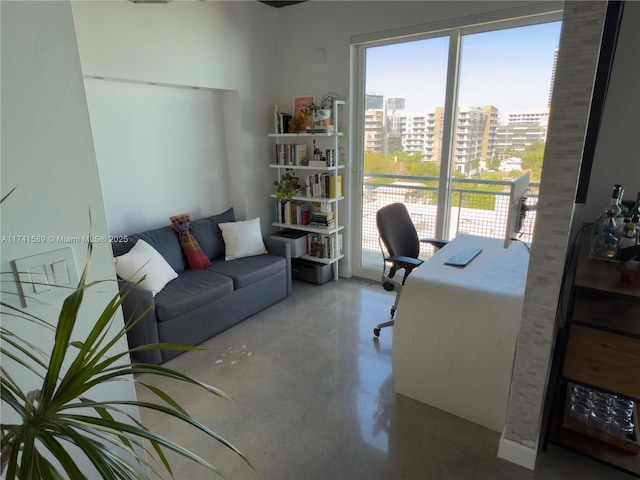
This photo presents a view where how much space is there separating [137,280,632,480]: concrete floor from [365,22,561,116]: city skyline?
2146 millimetres

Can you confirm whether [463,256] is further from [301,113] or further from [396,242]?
[301,113]

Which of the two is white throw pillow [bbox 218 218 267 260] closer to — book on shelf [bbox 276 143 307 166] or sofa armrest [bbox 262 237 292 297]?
sofa armrest [bbox 262 237 292 297]

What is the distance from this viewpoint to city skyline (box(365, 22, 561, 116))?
9.55 ft

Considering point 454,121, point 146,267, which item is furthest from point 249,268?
point 454,121

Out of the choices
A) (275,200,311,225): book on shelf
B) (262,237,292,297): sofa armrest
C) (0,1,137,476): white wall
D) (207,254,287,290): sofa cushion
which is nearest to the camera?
(0,1,137,476): white wall

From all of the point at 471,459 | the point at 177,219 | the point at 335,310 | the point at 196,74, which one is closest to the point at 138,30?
the point at 196,74

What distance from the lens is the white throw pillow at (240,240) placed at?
3607mm

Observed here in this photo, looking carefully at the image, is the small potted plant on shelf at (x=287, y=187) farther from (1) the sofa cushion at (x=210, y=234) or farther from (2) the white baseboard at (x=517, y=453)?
(2) the white baseboard at (x=517, y=453)

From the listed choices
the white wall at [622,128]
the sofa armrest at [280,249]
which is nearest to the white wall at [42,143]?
the sofa armrest at [280,249]

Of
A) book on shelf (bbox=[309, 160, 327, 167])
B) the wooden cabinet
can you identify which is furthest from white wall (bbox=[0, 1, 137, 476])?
book on shelf (bbox=[309, 160, 327, 167])

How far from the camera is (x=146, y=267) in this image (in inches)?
110

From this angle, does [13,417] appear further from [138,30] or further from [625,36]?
[625,36]

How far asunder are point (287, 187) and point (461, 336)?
2530mm

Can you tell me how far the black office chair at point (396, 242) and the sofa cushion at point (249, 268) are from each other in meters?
1.06
